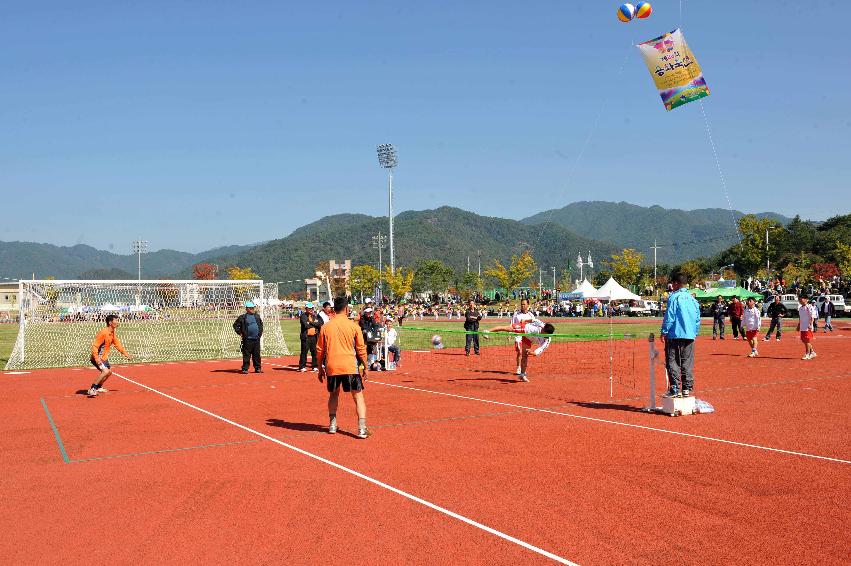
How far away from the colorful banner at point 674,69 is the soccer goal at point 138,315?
1554cm

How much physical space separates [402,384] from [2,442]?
8.58 m

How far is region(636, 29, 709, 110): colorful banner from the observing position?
51.1 feet

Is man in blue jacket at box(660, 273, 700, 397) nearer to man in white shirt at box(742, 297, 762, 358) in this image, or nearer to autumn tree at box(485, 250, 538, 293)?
man in white shirt at box(742, 297, 762, 358)

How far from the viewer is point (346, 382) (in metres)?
10.4

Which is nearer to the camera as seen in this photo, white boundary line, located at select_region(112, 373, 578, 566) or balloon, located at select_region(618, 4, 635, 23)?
white boundary line, located at select_region(112, 373, 578, 566)

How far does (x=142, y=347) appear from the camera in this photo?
30.8 metres

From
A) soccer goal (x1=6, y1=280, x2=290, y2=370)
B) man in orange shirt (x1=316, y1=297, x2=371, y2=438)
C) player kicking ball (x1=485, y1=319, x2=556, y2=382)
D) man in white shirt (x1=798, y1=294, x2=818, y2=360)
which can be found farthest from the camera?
soccer goal (x1=6, y1=280, x2=290, y2=370)

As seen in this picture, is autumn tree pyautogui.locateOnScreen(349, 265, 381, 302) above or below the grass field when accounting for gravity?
above

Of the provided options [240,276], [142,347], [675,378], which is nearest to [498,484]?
[675,378]

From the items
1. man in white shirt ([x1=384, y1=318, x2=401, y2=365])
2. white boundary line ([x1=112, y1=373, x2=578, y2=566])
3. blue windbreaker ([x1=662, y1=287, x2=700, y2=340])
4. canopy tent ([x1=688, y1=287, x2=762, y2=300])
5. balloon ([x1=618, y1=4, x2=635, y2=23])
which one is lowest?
white boundary line ([x1=112, y1=373, x2=578, y2=566])

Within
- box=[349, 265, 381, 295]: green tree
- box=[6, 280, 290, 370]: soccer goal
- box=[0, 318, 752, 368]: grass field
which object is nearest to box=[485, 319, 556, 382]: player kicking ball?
box=[0, 318, 752, 368]: grass field

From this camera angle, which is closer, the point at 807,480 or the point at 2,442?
the point at 807,480

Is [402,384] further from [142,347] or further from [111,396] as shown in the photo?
[142,347]

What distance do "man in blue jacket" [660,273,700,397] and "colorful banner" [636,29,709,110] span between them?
5479 millimetres
